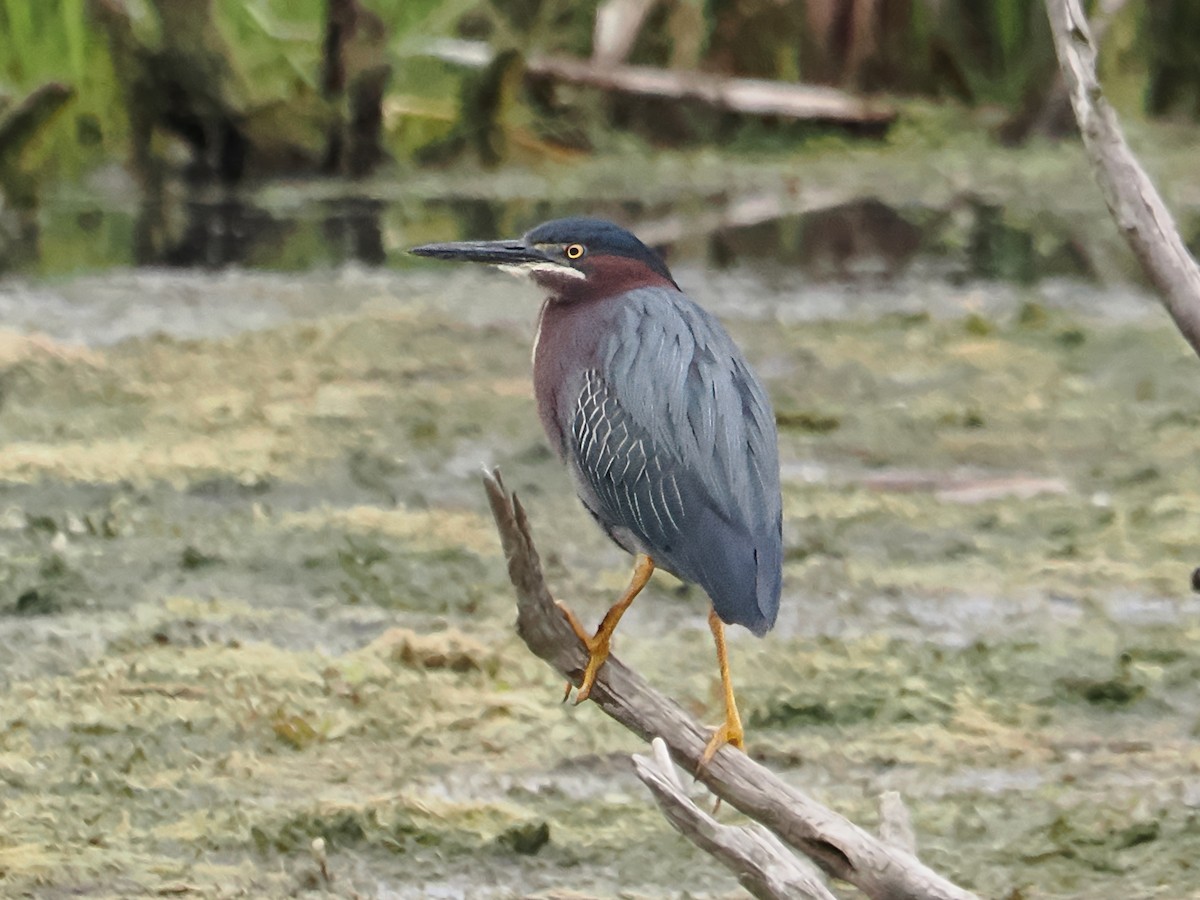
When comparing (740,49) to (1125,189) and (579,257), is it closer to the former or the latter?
(579,257)

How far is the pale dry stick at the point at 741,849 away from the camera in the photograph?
6.73ft

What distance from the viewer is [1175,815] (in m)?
3.01

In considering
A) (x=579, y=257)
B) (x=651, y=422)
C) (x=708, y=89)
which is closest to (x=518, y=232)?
(x=708, y=89)

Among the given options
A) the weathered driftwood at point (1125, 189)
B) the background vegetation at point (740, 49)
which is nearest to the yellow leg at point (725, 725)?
the weathered driftwood at point (1125, 189)

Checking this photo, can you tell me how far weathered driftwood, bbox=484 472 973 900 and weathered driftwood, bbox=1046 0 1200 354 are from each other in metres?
0.72

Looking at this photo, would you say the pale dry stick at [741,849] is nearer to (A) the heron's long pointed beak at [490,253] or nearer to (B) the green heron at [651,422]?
(B) the green heron at [651,422]

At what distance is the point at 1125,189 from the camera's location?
8.97ft

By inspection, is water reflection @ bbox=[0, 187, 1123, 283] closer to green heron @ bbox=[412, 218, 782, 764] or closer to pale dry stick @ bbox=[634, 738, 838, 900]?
green heron @ bbox=[412, 218, 782, 764]

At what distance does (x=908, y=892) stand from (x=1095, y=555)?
88.4 inches

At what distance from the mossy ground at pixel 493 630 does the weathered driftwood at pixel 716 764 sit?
36cm

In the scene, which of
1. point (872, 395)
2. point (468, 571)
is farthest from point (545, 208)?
point (468, 571)

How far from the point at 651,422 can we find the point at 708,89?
711 centimetres

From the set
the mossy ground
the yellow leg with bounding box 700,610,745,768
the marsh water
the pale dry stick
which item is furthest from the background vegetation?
the pale dry stick

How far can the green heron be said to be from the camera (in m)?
2.64
